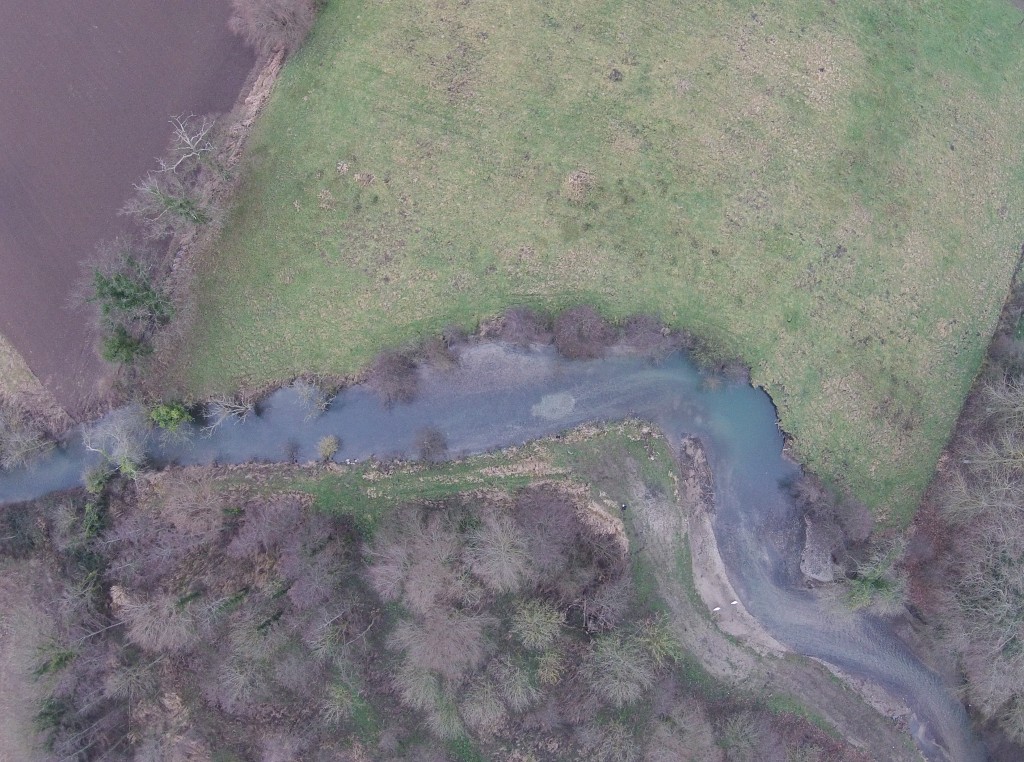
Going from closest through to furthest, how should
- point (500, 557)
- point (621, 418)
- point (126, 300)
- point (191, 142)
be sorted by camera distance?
point (126, 300) < point (500, 557) < point (191, 142) < point (621, 418)

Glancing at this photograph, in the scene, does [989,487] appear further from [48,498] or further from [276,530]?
[48,498]

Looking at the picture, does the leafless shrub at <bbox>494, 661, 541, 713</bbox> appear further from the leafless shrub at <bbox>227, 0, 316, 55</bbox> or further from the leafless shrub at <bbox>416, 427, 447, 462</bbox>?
the leafless shrub at <bbox>227, 0, 316, 55</bbox>

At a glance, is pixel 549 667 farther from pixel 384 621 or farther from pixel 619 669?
pixel 384 621

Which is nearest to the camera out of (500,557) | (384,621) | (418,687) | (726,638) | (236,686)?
(500,557)

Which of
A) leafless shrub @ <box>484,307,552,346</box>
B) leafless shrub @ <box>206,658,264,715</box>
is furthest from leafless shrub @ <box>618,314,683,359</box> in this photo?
leafless shrub @ <box>206,658,264,715</box>

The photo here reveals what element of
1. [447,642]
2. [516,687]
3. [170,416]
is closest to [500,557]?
[447,642]

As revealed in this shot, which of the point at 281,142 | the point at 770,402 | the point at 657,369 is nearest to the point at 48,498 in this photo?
the point at 281,142
